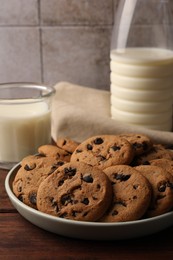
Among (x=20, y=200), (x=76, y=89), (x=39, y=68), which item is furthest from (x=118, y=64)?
(x=20, y=200)

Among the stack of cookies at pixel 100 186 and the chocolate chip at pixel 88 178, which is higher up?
the chocolate chip at pixel 88 178

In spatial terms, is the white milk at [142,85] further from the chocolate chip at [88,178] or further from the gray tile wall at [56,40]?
the chocolate chip at [88,178]

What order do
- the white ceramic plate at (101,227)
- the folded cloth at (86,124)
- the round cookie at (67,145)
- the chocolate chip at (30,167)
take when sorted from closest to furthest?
the white ceramic plate at (101,227), the chocolate chip at (30,167), the round cookie at (67,145), the folded cloth at (86,124)

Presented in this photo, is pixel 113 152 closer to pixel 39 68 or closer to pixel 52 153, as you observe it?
pixel 52 153

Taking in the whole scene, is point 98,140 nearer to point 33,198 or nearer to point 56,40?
point 33,198

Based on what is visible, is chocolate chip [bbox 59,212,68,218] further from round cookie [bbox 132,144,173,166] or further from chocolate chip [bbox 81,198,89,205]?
round cookie [bbox 132,144,173,166]

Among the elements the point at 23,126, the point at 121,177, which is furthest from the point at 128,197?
the point at 23,126

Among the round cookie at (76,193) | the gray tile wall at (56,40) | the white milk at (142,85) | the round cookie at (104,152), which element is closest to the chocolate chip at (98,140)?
the round cookie at (104,152)
